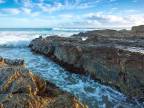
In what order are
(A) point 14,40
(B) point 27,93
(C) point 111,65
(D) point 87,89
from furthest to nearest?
(A) point 14,40 < (C) point 111,65 < (D) point 87,89 < (B) point 27,93

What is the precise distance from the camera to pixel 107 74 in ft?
38.7

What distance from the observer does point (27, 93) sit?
20.6 ft

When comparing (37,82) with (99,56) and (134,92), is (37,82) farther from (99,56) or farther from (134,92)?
(99,56)

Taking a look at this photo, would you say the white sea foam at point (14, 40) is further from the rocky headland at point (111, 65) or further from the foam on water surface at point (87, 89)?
the foam on water surface at point (87, 89)

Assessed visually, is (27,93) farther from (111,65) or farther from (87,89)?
(111,65)

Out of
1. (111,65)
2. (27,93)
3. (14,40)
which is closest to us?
(27,93)

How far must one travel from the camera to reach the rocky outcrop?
5785 mm

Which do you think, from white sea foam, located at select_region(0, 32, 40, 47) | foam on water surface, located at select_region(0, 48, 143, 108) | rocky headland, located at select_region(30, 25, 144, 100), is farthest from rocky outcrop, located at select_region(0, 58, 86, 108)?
white sea foam, located at select_region(0, 32, 40, 47)

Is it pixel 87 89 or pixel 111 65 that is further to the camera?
pixel 111 65

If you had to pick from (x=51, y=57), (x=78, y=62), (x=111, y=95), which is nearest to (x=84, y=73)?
(x=78, y=62)

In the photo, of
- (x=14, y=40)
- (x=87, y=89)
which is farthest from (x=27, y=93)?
(x=14, y=40)

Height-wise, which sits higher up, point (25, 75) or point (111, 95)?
point (25, 75)

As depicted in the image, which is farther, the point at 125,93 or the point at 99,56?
the point at 99,56

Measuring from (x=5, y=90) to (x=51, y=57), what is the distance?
12.4 metres
